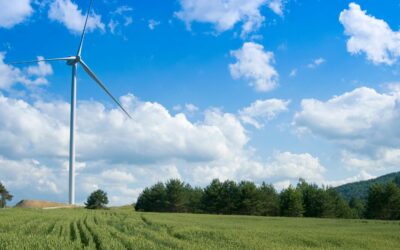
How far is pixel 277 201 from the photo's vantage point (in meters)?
137

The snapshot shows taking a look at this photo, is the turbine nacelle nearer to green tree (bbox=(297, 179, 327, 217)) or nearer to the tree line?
the tree line

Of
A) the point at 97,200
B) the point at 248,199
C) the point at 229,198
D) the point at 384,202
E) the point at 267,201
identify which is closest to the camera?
the point at 384,202

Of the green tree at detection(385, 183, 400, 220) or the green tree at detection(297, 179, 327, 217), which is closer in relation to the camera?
the green tree at detection(385, 183, 400, 220)

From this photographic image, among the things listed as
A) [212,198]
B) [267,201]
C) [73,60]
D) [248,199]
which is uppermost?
[73,60]

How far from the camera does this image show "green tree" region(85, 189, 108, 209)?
6580 inches

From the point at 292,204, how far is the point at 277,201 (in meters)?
14.1

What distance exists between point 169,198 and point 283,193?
3664 centimetres

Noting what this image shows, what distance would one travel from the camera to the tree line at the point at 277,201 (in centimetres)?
12188

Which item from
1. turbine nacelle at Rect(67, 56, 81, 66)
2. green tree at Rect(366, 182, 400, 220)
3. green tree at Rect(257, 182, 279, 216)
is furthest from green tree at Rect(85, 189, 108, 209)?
green tree at Rect(366, 182, 400, 220)

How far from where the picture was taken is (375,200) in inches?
4818

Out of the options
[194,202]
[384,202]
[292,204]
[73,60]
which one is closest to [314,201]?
[292,204]

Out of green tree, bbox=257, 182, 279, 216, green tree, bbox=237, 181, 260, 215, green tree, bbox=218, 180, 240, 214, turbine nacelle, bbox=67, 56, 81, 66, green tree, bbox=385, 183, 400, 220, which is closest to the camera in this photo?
turbine nacelle, bbox=67, 56, 81, 66

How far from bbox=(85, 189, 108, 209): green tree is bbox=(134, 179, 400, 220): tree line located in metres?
27.1

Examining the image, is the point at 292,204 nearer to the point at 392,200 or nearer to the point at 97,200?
the point at 392,200
